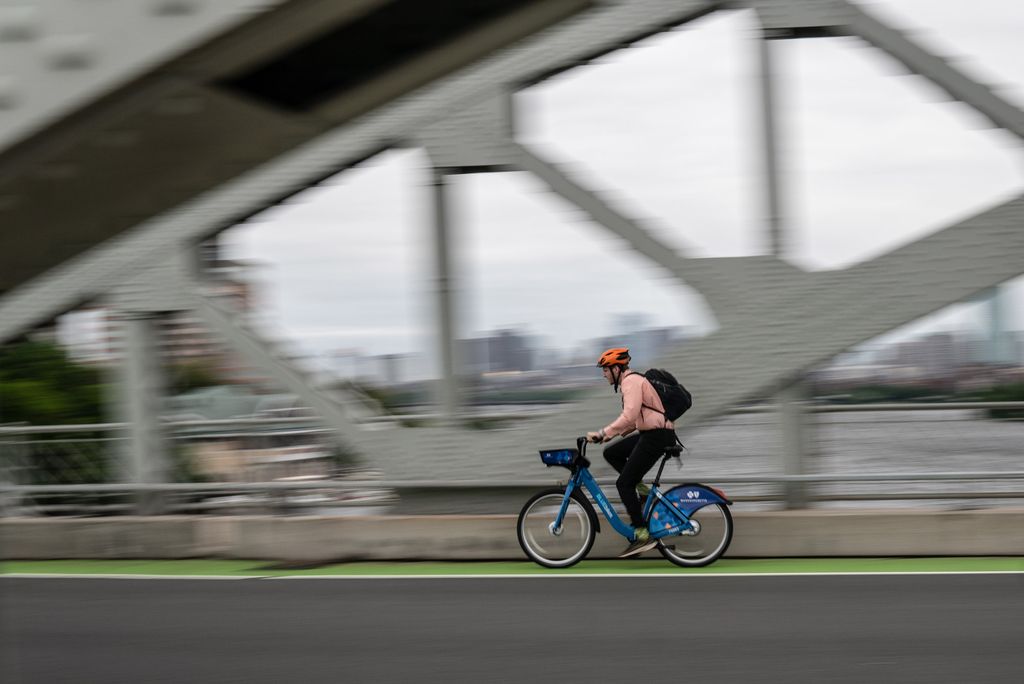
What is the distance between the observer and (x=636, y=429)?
34.5 feet

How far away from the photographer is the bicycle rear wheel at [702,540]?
10281 mm

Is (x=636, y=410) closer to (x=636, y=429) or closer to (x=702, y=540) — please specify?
(x=636, y=429)

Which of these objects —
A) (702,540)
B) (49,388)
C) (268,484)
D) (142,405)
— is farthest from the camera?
(49,388)

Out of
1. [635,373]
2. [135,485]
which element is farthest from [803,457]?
[135,485]

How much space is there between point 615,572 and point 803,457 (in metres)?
2.16

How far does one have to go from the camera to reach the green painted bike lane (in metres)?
9.94

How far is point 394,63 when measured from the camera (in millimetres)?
2318

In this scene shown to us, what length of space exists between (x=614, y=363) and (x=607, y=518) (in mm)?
1277

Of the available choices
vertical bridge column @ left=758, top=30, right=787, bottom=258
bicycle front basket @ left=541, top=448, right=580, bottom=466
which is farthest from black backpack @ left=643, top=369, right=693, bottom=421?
vertical bridge column @ left=758, top=30, right=787, bottom=258

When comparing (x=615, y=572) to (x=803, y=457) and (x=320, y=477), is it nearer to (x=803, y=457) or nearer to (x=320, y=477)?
(x=803, y=457)

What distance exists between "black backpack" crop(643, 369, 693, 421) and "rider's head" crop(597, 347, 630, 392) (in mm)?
218

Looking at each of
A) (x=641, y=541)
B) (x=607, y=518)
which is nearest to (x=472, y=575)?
(x=607, y=518)

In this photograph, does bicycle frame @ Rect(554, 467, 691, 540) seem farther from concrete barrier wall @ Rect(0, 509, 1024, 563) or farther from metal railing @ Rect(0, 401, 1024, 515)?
metal railing @ Rect(0, 401, 1024, 515)

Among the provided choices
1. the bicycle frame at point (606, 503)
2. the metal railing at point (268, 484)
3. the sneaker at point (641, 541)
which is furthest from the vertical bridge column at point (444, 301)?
the sneaker at point (641, 541)
